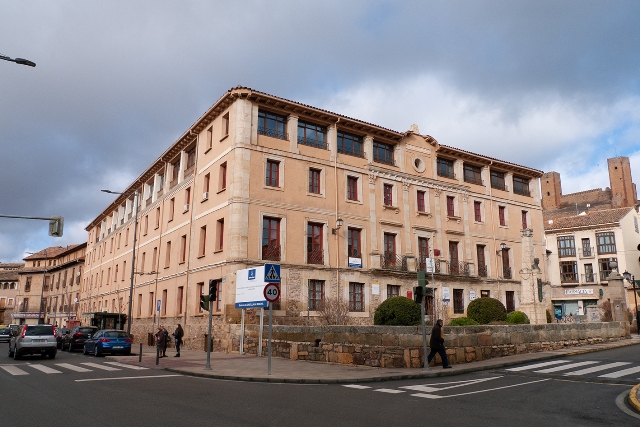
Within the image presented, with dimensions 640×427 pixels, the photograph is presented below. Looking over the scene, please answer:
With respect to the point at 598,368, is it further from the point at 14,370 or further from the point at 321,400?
the point at 14,370

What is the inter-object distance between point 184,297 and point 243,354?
8.75 meters

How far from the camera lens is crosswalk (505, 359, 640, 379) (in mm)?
13586

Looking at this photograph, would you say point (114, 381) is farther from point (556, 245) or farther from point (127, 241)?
point (556, 245)

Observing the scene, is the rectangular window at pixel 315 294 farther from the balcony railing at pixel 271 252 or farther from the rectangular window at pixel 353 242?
the rectangular window at pixel 353 242

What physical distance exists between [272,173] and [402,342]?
14748mm

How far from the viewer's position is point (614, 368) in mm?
14531

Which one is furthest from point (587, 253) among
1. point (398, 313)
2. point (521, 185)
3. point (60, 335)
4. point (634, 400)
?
point (60, 335)

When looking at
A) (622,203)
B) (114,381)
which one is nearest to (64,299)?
(114,381)

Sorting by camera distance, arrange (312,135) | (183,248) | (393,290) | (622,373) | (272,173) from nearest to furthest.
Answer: (622,373)
(272,173)
(312,135)
(393,290)
(183,248)

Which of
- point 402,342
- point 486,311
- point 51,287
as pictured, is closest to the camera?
point 402,342

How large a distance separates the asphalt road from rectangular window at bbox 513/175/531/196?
92.4 ft

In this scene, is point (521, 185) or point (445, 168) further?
point (521, 185)

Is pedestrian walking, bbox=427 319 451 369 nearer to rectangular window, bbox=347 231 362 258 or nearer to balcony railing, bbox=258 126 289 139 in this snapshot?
rectangular window, bbox=347 231 362 258

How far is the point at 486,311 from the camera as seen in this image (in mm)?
23734
